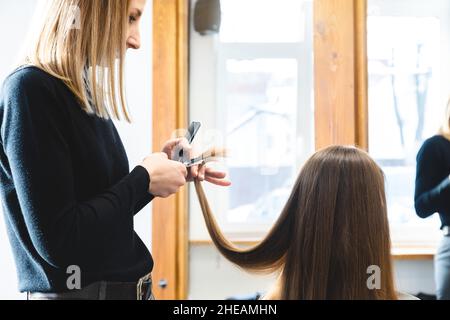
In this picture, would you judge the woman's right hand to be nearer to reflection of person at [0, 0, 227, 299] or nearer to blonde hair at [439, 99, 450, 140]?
reflection of person at [0, 0, 227, 299]

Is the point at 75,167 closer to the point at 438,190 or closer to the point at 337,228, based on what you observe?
the point at 337,228

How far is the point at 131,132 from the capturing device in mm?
905

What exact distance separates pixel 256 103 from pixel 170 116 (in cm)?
19

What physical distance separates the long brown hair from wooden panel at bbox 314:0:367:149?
9.5 inches

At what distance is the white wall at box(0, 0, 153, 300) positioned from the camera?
870 millimetres

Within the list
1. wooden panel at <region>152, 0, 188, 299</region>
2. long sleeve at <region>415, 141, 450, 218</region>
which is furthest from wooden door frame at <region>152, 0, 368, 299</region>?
long sleeve at <region>415, 141, 450, 218</region>

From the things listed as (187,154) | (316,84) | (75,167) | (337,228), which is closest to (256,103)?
(316,84)

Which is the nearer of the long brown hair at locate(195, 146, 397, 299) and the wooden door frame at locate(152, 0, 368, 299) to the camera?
the long brown hair at locate(195, 146, 397, 299)

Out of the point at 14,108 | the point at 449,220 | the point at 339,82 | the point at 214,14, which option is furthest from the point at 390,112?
the point at 14,108

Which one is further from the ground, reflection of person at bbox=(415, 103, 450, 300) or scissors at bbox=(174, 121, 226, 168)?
scissors at bbox=(174, 121, 226, 168)

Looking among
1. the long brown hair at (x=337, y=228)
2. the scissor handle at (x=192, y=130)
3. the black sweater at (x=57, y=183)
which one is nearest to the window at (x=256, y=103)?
the scissor handle at (x=192, y=130)

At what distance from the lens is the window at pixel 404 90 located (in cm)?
89

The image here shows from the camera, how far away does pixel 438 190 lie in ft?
2.93
